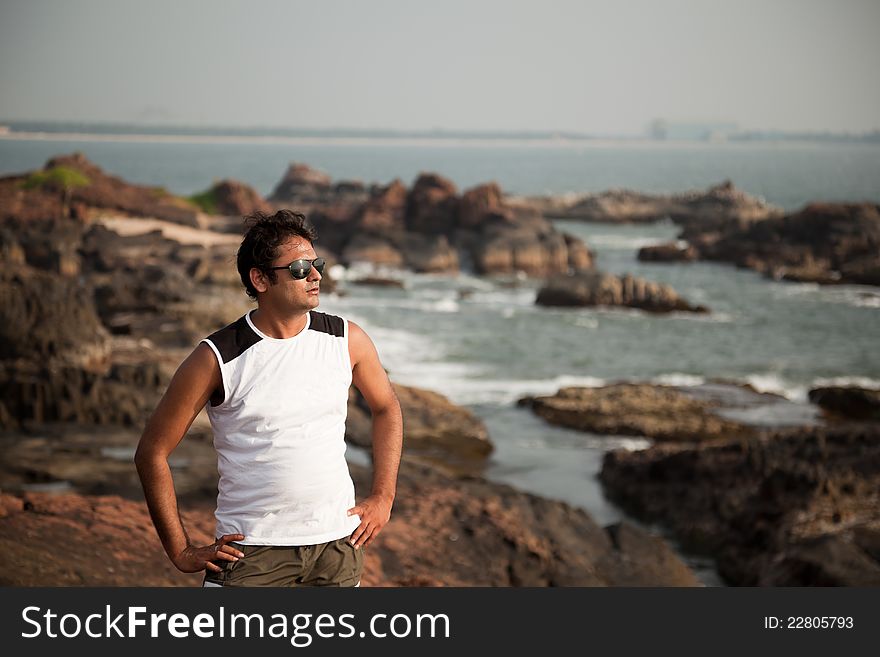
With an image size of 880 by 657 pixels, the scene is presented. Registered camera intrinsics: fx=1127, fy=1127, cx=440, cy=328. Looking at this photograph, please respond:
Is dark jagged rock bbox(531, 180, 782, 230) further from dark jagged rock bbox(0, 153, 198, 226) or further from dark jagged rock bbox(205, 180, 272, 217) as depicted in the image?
dark jagged rock bbox(0, 153, 198, 226)

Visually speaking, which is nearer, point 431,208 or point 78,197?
point 78,197

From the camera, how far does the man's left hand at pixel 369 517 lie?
4.17 meters

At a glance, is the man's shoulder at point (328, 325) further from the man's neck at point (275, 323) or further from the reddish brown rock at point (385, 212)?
the reddish brown rock at point (385, 212)

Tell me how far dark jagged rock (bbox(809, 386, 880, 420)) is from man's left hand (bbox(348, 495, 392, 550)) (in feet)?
78.1

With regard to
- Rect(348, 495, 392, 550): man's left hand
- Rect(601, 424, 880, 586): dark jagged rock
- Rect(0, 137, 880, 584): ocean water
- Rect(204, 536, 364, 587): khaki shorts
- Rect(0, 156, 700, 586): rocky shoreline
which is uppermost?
Rect(348, 495, 392, 550): man's left hand

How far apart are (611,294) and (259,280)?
39.3 metres

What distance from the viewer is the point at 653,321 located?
40.0m

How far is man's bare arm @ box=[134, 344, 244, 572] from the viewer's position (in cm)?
389

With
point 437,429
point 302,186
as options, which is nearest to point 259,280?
point 437,429

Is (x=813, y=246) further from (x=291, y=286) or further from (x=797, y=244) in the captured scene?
(x=291, y=286)

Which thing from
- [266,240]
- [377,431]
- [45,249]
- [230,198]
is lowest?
[45,249]

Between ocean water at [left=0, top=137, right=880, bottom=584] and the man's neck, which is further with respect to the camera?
ocean water at [left=0, top=137, right=880, bottom=584]

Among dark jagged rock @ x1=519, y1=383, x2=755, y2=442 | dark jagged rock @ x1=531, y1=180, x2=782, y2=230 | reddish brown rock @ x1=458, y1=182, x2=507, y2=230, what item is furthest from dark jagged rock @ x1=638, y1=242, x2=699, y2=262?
dark jagged rock @ x1=519, y1=383, x2=755, y2=442

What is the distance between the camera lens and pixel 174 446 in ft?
13.0
